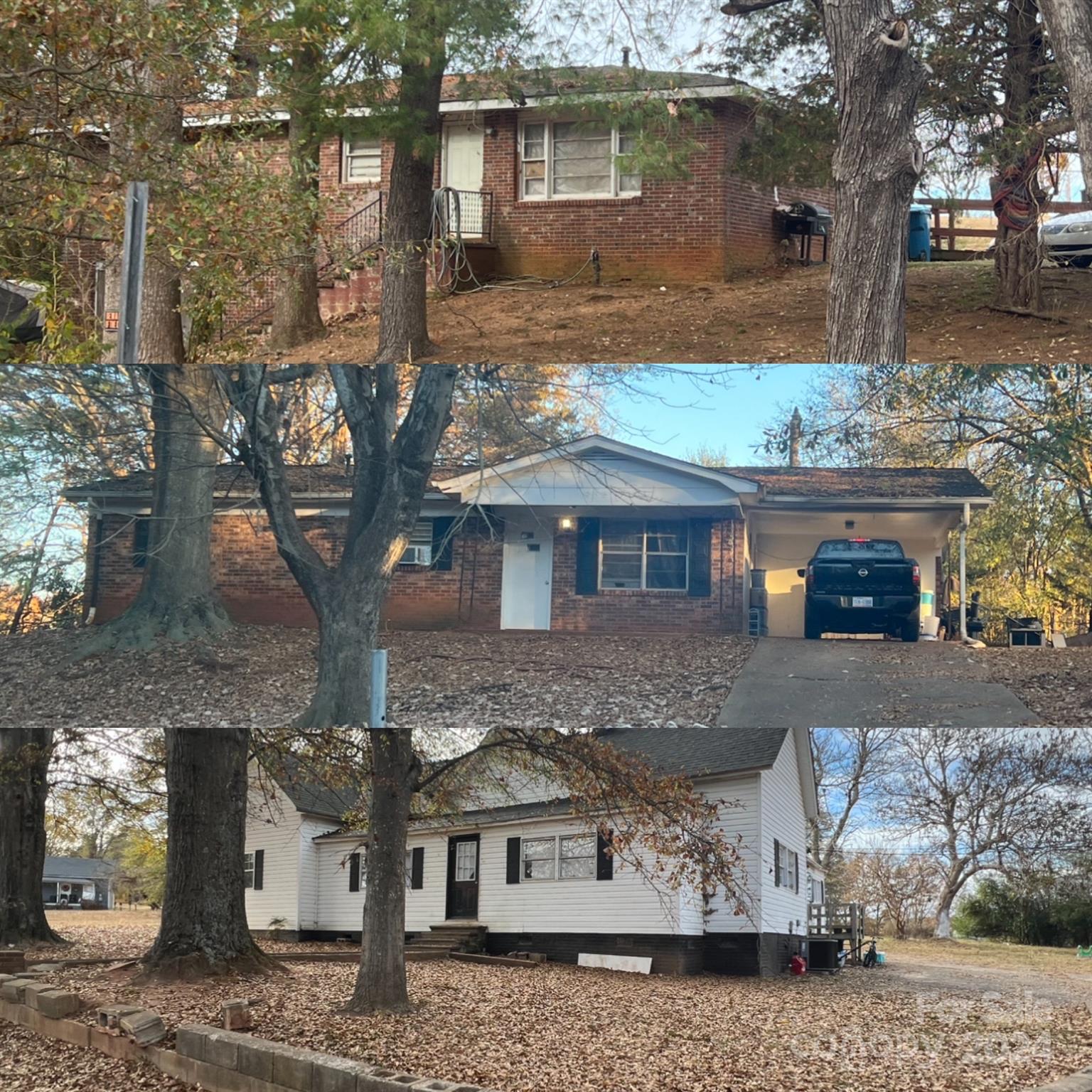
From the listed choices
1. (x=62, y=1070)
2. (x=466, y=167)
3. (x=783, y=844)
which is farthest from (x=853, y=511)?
(x=466, y=167)

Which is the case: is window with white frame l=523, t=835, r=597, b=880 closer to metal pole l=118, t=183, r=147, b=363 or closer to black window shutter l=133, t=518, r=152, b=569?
black window shutter l=133, t=518, r=152, b=569

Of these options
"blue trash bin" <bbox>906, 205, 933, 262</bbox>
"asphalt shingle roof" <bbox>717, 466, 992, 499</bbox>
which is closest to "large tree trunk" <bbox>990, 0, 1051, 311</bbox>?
"blue trash bin" <bbox>906, 205, 933, 262</bbox>

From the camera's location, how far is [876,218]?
9.80m

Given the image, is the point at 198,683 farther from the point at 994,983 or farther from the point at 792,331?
Answer: the point at 792,331

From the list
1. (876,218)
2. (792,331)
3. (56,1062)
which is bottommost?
(56,1062)

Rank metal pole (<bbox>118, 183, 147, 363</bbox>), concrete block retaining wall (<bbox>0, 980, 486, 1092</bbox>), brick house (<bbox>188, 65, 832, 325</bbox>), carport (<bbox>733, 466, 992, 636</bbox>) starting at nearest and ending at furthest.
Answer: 1. carport (<bbox>733, 466, 992, 636</bbox>)
2. metal pole (<bbox>118, 183, 147, 363</bbox>)
3. concrete block retaining wall (<bbox>0, 980, 486, 1092</bbox>)
4. brick house (<bbox>188, 65, 832, 325</bbox>)

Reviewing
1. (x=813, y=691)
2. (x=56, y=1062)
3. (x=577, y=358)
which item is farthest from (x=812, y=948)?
(x=577, y=358)

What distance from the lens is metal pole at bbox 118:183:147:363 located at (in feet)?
17.3

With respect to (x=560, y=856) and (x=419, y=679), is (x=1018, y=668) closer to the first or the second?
(x=419, y=679)

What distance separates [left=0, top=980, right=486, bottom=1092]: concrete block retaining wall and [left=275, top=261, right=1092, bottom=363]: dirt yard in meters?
7.68

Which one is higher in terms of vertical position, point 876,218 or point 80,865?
point 876,218

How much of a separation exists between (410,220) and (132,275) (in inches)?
402

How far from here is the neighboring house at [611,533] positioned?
4.28m

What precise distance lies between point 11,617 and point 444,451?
6.16ft
